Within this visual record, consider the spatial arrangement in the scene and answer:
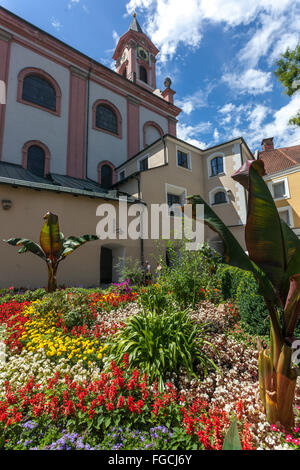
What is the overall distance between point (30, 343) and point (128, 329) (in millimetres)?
1991

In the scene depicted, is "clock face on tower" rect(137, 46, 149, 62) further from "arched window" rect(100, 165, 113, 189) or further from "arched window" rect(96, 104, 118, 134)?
"arched window" rect(100, 165, 113, 189)

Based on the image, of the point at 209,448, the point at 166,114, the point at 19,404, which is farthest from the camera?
the point at 166,114

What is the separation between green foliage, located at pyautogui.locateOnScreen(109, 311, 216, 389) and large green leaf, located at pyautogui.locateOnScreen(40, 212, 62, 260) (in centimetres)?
514

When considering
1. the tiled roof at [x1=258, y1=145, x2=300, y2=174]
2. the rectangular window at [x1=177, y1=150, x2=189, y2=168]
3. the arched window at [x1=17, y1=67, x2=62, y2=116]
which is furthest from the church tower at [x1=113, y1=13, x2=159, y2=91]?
the tiled roof at [x1=258, y1=145, x2=300, y2=174]

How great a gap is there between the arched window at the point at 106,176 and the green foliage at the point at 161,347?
15.4 m

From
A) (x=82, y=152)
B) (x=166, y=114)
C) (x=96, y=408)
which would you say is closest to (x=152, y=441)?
(x=96, y=408)

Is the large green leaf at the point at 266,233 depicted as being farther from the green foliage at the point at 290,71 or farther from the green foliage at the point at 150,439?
the green foliage at the point at 290,71

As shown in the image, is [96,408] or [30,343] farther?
[30,343]

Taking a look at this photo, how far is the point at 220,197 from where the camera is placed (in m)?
17.5

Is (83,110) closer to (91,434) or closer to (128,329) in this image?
(128,329)

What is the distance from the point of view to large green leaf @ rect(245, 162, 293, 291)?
1.95 metres

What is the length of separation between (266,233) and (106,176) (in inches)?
687

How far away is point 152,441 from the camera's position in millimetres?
1993

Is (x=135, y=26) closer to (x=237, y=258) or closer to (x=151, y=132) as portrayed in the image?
(x=151, y=132)
